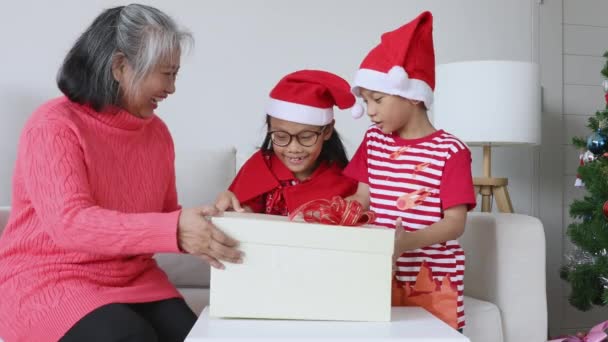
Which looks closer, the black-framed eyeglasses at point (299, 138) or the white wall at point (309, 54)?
the black-framed eyeglasses at point (299, 138)

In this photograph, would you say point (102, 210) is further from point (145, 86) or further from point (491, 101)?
point (491, 101)

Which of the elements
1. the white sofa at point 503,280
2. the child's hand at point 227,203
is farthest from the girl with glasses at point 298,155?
the white sofa at point 503,280

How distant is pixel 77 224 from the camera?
111 cm

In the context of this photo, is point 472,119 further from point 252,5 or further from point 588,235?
point 252,5

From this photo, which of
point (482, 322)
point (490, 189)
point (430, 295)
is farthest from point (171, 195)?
point (490, 189)

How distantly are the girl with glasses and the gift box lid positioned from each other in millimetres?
532

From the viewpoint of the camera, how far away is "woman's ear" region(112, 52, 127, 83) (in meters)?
1.26

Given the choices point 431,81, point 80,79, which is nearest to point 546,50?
point 431,81

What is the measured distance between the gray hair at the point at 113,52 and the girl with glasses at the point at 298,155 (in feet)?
1.21

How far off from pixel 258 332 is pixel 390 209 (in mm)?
542

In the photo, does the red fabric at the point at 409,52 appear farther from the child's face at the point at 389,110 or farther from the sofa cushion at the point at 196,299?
the sofa cushion at the point at 196,299

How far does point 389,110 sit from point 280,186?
14.2 inches

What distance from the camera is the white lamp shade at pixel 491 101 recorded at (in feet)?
Answer: 7.47

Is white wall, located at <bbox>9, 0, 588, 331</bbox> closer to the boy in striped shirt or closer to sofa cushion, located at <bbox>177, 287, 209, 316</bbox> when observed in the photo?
sofa cushion, located at <bbox>177, 287, 209, 316</bbox>
